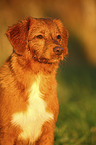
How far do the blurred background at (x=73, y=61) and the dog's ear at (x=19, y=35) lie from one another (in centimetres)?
37

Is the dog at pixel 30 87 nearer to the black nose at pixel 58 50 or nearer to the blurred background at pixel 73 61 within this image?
the black nose at pixel 58 50

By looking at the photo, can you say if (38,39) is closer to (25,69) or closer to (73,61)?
(25,69)

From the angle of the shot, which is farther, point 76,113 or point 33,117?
point 76,113

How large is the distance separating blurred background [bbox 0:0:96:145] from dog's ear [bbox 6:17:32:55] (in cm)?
37

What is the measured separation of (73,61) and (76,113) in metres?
7.29

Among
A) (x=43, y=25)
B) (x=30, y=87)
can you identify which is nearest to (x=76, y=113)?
(x=30, y=87)

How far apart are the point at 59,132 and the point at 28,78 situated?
5.65 feet

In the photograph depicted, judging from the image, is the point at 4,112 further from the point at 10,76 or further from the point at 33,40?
the point at 33,40

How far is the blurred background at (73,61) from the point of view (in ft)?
19.7

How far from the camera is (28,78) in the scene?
430 centimetres

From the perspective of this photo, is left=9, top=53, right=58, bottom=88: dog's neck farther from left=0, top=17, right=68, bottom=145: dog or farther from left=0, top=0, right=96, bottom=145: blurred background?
left=0, top=0, right=96, bottom=145: blurred background

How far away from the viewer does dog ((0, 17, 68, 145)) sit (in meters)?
4.08

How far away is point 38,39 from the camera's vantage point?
4457mm

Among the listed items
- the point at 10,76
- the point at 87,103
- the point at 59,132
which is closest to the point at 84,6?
the point at 87,103
